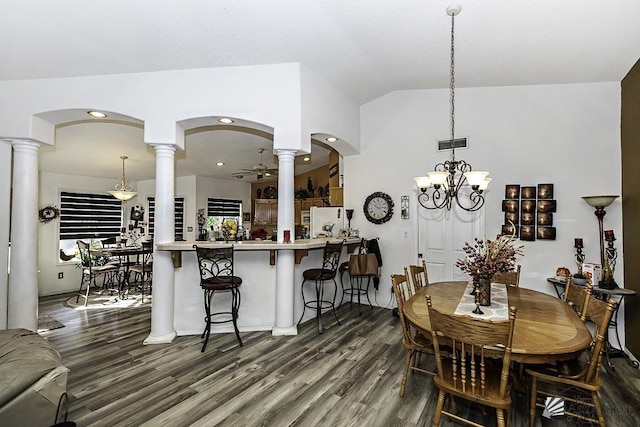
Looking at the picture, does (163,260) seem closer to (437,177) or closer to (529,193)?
(437,177)

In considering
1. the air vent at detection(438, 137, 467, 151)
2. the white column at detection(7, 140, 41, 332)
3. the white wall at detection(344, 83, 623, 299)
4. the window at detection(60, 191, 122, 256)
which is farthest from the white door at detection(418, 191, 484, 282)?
the window at detection(60, 191, 122, 256)

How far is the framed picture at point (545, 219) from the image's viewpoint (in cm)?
393

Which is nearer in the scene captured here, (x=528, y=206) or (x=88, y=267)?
(x=528, y=206)

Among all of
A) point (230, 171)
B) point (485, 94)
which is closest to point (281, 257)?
point (485, 94)

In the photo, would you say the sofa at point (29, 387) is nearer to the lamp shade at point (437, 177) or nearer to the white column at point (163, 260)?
the white column at point (163, 260)

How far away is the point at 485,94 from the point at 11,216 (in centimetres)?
608

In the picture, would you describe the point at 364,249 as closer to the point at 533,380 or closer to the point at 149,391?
the point at 533,380

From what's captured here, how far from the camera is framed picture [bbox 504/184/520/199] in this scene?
160 inches

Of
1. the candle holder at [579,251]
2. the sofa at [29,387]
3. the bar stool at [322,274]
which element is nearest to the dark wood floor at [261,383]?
the bar stool at [322,274]

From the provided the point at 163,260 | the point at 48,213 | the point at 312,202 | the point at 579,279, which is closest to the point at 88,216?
the point at 48,213

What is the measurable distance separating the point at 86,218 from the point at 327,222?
223 inches

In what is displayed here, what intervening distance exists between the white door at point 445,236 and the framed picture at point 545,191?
719mm

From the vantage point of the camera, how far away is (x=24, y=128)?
3.33 metres

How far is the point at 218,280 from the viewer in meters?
3.41
